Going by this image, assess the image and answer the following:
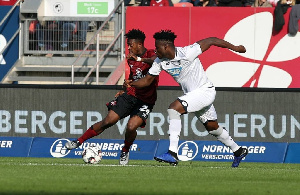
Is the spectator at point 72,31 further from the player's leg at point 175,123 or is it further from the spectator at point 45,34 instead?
the player's leg at point 175,123

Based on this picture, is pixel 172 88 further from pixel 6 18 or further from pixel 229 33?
pixel 6 18

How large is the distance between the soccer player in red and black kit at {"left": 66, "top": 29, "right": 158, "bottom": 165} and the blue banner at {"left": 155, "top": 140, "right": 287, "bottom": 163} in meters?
3.82

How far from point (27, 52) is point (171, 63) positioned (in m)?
10.1

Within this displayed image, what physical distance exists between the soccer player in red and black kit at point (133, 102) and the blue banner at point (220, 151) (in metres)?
3.82

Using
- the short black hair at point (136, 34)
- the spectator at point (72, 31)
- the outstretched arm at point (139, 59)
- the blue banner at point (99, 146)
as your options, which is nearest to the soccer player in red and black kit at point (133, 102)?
the short black hair at point (136, 34)

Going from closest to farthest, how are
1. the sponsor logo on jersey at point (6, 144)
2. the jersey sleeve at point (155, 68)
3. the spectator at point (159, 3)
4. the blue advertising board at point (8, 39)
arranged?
the jersey sleeve at point (155, 68)
the sponsor logo on jersey at point (6, 144)
the spectator at point (159, 3)
the blue advertising board at point (8, 39)

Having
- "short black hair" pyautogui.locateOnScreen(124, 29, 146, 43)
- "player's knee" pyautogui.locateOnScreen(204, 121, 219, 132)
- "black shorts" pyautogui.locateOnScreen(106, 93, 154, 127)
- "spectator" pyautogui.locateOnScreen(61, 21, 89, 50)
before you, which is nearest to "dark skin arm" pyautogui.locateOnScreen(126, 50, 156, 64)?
"short black hair" pyautogui.locateOnScreen(124, 29, 146, 43)

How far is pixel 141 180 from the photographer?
36.9ft

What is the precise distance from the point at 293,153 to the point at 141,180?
8.39m

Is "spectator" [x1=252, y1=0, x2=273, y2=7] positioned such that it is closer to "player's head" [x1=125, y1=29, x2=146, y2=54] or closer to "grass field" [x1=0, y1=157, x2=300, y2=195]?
"player's head" [x1=125, y1=29, x2=146, y2=54]

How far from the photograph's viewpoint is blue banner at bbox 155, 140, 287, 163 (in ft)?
62.6

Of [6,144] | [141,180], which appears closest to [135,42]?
[141,180]

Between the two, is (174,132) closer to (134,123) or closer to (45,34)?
(134,123)

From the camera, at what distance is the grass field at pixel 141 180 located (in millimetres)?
9883
